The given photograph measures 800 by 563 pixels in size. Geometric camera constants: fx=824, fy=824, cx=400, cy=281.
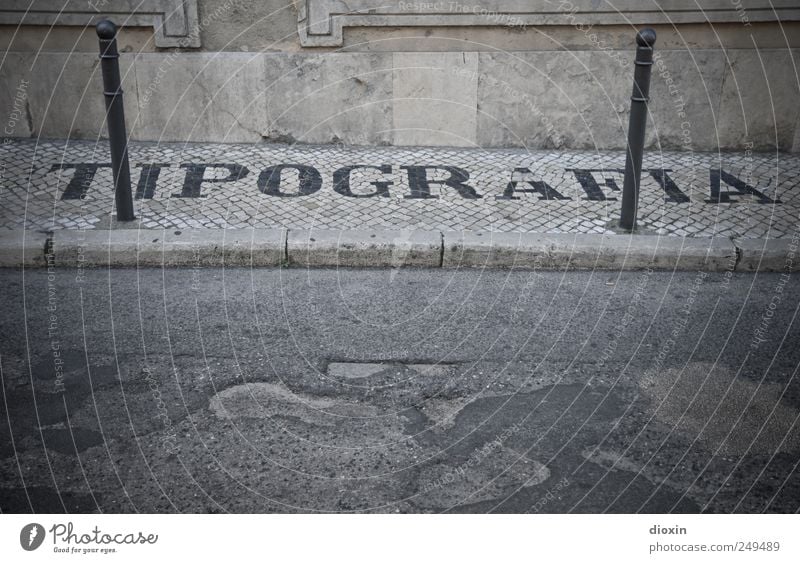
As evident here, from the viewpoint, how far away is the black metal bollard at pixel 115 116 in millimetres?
5031

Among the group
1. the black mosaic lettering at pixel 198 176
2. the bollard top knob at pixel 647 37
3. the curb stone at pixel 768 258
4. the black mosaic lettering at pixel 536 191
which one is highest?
the bollard top knob at pixel 647 37

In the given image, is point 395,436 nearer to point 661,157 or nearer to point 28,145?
point 661,157

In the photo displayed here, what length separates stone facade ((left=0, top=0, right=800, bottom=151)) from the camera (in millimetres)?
6758

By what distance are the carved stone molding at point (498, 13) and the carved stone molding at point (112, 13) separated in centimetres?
95

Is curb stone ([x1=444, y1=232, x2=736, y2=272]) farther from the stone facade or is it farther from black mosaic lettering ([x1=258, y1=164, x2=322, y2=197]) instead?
the stone facade

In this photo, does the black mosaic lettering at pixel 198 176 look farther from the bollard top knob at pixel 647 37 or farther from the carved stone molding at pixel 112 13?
the bollard top knob at pixel 647 37

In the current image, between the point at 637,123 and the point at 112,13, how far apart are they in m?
4.29

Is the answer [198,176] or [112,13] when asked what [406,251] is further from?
[112,13]

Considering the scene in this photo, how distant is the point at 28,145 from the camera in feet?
22.4

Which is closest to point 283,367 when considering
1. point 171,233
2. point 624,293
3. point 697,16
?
point 171,233

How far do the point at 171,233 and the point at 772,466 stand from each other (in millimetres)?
3740
